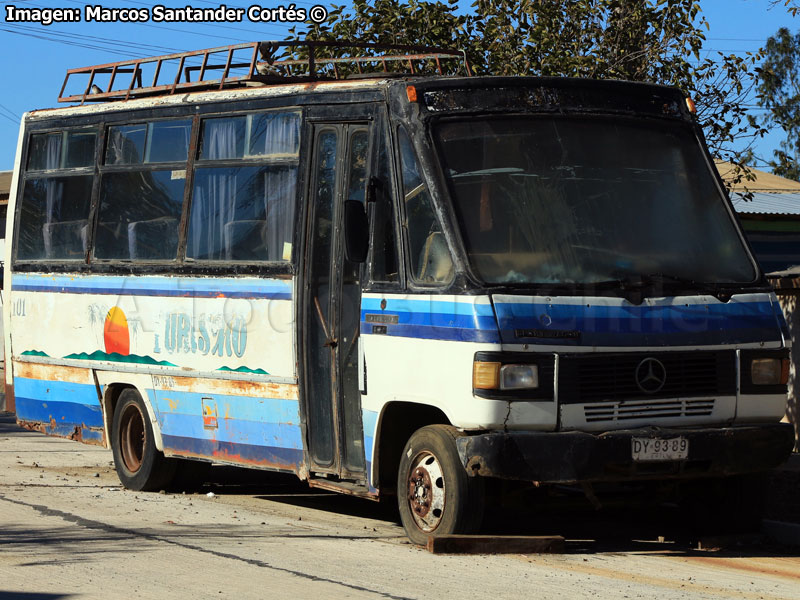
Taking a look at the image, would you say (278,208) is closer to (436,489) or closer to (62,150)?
(436,489)

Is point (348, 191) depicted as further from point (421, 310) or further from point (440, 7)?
point (440, 7)

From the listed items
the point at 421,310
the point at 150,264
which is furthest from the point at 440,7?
the point at 421,310

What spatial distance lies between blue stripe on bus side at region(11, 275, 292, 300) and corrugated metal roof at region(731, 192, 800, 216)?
71.3 feet

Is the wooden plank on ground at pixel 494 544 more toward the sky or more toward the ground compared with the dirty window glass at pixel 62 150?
A: more toward the ground

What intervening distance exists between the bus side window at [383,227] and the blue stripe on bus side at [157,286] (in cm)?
111

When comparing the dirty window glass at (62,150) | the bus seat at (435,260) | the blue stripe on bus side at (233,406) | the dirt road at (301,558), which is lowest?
the dirt road at (301,558)

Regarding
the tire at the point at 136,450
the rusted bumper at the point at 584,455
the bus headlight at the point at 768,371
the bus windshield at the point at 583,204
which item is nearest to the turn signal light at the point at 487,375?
the rusted bumper at the point at 584,455

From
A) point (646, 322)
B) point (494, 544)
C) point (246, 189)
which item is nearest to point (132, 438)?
point (246, 189)

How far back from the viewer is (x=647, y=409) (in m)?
8.70

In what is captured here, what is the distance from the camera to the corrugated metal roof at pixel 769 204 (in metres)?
33.8

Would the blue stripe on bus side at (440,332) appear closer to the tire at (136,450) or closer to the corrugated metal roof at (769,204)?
the tire at (136,450)

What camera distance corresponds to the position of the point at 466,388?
8461mm

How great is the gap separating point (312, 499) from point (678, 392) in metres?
4.20

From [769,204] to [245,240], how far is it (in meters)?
27.6
